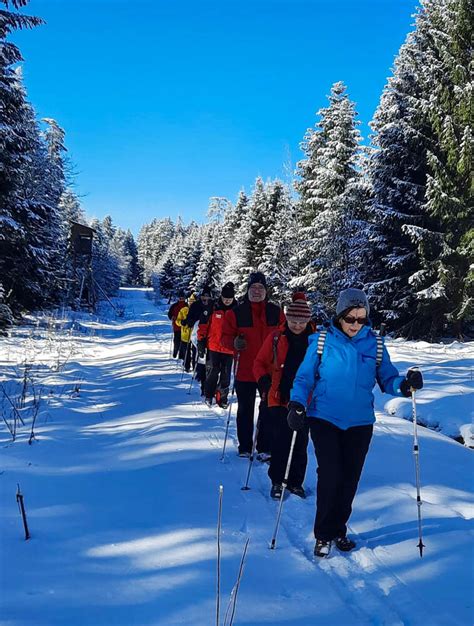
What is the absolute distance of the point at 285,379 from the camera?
489 centimetres

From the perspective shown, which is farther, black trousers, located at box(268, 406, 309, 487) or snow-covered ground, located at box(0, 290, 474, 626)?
black trousers, located at box(268, 406, 309, 487)

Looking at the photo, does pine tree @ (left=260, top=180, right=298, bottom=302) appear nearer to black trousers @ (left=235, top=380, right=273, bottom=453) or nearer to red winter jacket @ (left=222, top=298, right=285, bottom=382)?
red winter jacket @ (left=222, top=298, right=285, bottom=382)

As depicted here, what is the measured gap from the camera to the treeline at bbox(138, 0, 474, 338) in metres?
16.4

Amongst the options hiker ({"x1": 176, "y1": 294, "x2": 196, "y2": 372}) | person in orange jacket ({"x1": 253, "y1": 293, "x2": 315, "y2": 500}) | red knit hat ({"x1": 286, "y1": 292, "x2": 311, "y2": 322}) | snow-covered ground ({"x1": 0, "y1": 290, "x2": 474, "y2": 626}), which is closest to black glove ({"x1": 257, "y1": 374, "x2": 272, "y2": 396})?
person in orange jacket ({"x1": 253, "y1": 293, "x2": 315, "y2": 500})

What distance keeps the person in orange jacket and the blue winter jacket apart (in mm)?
1027

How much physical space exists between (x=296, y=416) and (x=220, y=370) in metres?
5.27

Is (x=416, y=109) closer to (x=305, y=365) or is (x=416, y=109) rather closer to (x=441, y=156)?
(x=441, y=156)

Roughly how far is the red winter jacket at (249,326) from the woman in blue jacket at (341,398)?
249cm

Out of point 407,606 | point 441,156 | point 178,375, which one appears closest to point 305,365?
point 407,606

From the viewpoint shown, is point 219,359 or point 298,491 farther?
point 219,359

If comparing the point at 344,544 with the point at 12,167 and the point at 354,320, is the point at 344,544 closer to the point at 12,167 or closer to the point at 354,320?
the point at 354,320

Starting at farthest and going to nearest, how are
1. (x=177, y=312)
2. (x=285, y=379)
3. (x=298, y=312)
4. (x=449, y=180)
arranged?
(x=449, y=180)
(x=177, y=312)
(x=285, y=379)
(x=298, y=312)

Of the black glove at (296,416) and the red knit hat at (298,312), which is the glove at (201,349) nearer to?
the red knit hat at (298,312)

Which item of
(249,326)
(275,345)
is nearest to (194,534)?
(275,345)
